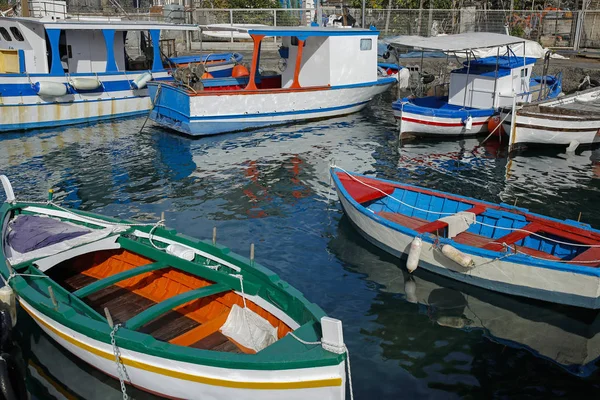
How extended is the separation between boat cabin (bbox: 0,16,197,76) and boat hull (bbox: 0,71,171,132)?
0.59m

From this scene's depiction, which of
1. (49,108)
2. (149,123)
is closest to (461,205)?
(149,123)

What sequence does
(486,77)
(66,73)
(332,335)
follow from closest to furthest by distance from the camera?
(332,335)
(486,77)
(66,73)

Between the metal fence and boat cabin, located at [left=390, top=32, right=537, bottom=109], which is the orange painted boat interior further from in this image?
the metal fence

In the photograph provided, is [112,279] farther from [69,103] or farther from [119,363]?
[69,103]

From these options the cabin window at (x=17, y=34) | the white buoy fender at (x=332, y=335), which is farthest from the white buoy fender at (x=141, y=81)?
the white buoy fender at (x=332, y=335)

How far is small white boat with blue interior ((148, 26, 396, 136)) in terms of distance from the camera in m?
19.8

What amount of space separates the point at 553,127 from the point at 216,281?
514 inches

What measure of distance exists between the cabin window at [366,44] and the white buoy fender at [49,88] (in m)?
11.2

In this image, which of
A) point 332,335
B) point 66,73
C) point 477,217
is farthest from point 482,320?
point 66,73

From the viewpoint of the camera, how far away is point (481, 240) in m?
10.1

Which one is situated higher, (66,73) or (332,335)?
(66,73)

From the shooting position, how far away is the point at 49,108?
2141 cm

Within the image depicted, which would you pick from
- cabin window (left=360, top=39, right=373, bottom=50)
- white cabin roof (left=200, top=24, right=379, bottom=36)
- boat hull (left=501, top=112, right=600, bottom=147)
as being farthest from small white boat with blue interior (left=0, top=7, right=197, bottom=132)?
boat hull (left=501, top=112, right=600, bottom=147)

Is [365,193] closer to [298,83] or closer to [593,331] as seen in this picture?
[593,331]
